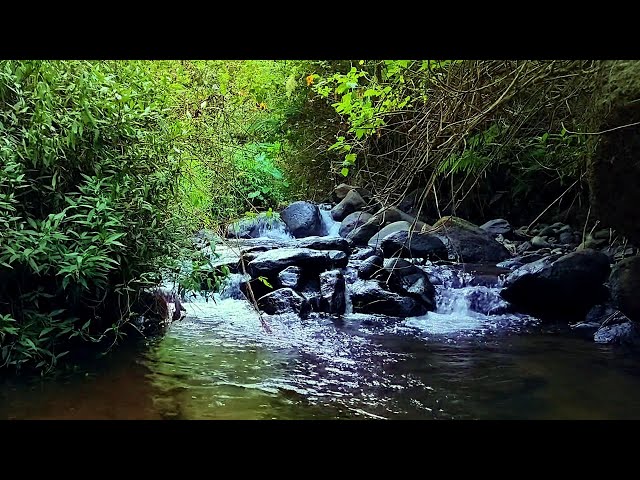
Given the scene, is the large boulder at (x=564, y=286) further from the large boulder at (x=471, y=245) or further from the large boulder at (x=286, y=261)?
the large boulder at (x=286, y=261)

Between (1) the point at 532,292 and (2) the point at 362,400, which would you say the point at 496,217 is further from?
(2) the point at 362,400

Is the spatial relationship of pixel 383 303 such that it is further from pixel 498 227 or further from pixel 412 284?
pixel 498 227

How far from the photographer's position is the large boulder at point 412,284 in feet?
17.8

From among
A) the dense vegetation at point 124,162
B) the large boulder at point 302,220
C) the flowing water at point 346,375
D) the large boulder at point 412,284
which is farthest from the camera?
the large boulder at point 302,220

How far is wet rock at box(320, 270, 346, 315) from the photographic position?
17.3ft

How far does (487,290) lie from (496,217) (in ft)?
12.6

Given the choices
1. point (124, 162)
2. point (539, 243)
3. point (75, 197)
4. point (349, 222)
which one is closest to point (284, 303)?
point (124, 162)

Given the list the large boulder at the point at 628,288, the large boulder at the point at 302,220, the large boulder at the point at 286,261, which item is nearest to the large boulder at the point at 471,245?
the large boulder at the point at 286,261

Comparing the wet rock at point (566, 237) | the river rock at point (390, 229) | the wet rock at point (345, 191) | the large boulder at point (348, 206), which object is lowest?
the wet rock at point (566, 237)

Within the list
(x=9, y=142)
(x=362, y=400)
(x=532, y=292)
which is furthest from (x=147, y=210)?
(x=532, y=292)

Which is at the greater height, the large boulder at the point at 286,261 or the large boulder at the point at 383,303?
the large boulder at the point at 286,261

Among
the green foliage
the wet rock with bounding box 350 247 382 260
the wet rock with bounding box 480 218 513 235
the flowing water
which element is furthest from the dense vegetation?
the wet rock with bounding box 480 218 513 235

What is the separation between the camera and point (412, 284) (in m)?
5.54

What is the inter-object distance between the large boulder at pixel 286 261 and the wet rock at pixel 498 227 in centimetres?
320
